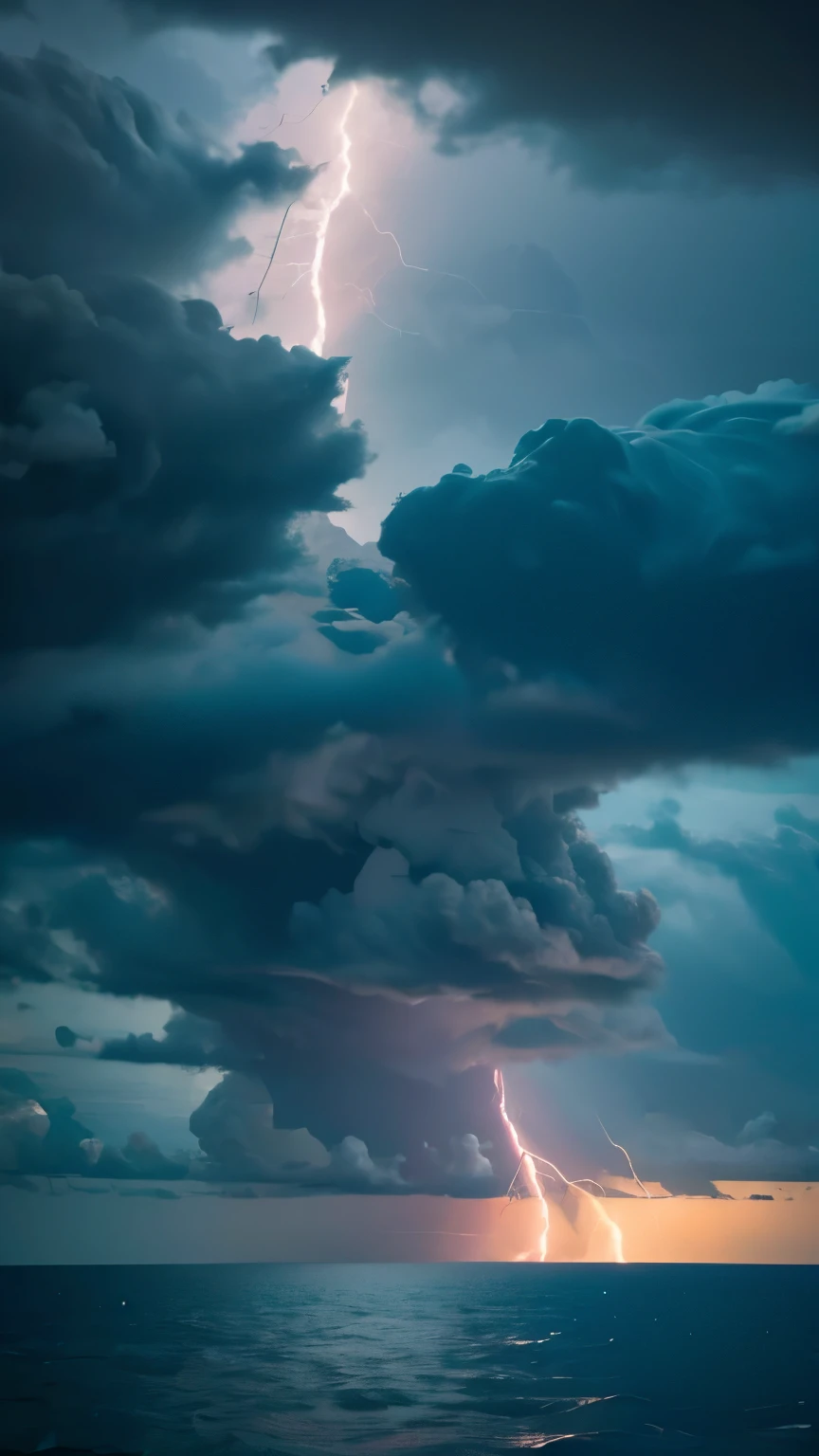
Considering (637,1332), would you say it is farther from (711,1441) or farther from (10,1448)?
(10,1448)

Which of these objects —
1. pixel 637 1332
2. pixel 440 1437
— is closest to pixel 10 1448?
pixel 440 1437

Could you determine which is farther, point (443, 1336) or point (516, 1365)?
point (443, 1336)

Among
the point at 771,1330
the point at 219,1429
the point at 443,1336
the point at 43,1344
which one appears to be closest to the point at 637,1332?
the point at 771,1330

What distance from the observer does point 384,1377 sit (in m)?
107

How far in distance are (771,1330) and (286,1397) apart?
349 feet

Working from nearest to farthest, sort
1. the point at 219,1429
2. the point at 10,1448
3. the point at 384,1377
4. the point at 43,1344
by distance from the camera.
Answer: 1. the point at 10,1448
2. the point at 219,1429
3. the point at 384,1377
4. the point at 43,1344

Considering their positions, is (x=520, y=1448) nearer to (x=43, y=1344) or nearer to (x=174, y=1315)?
(x=43, y=1344)

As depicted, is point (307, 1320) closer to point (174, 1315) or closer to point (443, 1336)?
point (174, 1315)

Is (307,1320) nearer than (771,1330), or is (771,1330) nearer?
(771,1330)

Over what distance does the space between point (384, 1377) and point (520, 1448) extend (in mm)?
42616

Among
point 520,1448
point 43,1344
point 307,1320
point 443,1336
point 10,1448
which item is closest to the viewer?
point 10,1448

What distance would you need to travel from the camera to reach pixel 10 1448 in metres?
64.8

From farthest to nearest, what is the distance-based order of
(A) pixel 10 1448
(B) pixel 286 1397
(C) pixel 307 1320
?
1. (C) pixel 307 1320
2. (B) pixel 286 1397
3. (A) pixel 10 1448

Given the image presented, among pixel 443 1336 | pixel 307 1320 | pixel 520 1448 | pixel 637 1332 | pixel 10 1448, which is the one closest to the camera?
pixel 10 1448
